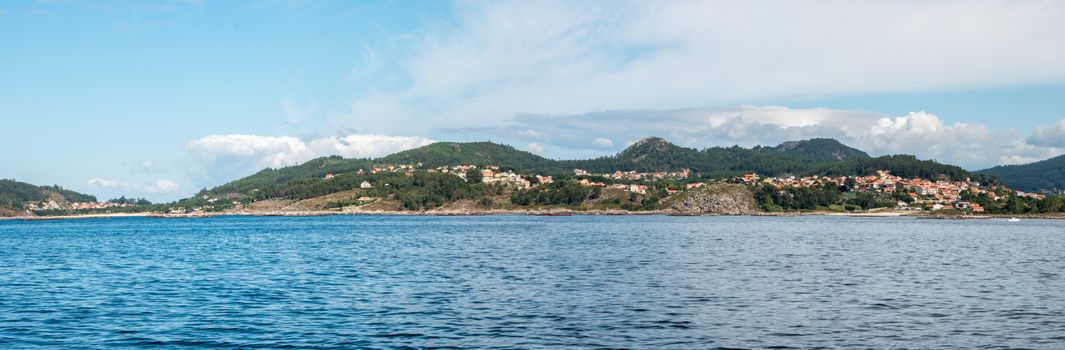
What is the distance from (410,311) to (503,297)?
578 centimetres

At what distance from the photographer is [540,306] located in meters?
34.7

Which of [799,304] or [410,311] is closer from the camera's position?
[410,311]

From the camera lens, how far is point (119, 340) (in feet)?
90.1

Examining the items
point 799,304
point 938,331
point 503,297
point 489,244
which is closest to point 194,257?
point 489,244

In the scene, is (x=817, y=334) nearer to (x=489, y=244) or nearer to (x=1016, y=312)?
(x=1016, y=312)

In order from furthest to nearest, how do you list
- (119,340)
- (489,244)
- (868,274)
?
A: (489,244) < (868,274) < (119,340)

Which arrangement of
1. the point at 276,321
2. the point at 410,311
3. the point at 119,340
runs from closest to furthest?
the point at 119,340
the point at 276,321
the point at 410,311

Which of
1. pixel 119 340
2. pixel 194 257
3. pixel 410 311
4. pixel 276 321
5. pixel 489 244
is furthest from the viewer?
pixel 489 244

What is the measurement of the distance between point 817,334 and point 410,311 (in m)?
15.6

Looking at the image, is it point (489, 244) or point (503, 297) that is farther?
point (489, 244)

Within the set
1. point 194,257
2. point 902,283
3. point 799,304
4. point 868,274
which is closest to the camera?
point 799,304

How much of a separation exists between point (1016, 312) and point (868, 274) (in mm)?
16232

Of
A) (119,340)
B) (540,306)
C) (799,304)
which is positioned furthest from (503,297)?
(119,340)

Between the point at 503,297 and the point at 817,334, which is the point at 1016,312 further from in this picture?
the point at 503,297
